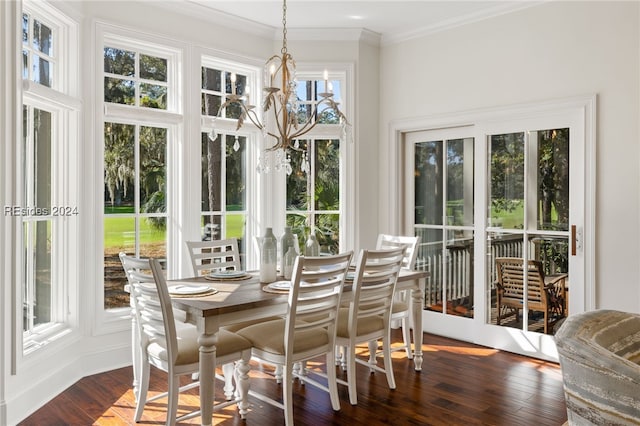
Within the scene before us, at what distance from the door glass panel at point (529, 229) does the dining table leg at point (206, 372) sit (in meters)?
2.85

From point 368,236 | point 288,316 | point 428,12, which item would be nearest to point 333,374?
point 288,316

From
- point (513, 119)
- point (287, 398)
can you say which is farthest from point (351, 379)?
point (513, 119)

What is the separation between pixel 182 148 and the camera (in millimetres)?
4359

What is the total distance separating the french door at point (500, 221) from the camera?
159 inches

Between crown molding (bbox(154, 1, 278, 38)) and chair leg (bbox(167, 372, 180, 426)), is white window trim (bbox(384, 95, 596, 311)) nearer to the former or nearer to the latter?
crown molding (bbox(154, 1, 278, 38))

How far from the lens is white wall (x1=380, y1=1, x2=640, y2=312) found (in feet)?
12.0

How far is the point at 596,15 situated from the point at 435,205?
206cm

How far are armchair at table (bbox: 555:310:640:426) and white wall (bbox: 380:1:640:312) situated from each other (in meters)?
2.31

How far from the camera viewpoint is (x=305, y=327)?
2.86 metres

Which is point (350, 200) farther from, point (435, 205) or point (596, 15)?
point (596, 15)

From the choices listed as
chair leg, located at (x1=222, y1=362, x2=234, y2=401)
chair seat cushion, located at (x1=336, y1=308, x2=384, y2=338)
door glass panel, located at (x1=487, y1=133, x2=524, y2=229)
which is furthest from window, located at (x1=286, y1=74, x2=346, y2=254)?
chair leg, located at (x1=222, y1=362, x2=234, y2=401)

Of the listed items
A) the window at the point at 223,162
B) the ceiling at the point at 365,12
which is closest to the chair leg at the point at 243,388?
the window at the point at 223,162

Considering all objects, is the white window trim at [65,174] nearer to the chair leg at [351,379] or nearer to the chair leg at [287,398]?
the chair leg at [287,398]

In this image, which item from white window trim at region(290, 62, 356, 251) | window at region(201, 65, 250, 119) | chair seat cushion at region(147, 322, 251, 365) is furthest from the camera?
white window trim at region(290, 62, 356, 251)
